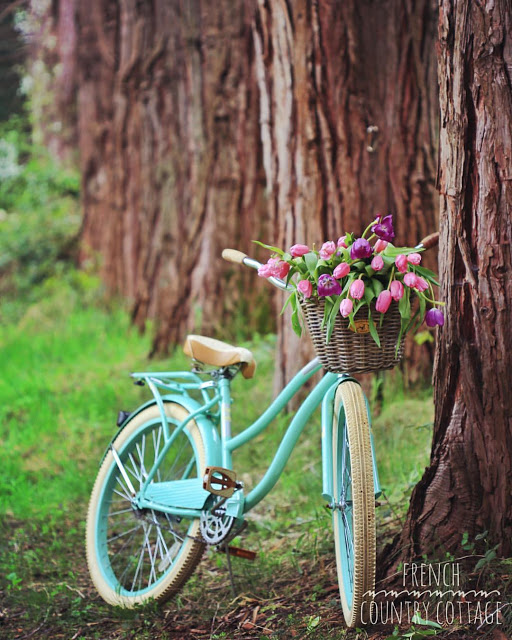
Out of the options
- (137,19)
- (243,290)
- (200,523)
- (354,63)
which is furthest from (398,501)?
(137,19)

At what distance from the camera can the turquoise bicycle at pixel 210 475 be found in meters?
2.71

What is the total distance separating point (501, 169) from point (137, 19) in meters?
6.46

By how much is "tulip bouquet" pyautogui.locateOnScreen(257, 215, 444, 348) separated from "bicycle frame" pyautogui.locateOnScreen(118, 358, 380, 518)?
13.6 inches

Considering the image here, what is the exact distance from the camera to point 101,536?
361 cm

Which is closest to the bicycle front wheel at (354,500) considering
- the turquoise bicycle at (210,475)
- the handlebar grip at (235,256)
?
the turquoise bicycle at (210,475)

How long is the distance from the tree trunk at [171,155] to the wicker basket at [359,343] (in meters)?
4.20

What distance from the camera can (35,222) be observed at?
1157 cm

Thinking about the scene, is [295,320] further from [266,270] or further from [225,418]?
[225,418]

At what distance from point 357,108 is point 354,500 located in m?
2.67

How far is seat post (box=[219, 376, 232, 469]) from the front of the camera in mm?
3311

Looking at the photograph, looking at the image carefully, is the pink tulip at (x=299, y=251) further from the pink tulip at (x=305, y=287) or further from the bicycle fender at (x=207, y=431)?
the bicycle fender at (x=207, y=431)

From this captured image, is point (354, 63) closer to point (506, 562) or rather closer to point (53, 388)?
point (506, 562)

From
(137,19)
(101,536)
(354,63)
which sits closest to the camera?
(101,536)

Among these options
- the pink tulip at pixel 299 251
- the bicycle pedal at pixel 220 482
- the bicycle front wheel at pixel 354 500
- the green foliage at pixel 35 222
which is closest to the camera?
the bicycle front wheel at pixel 354 500
